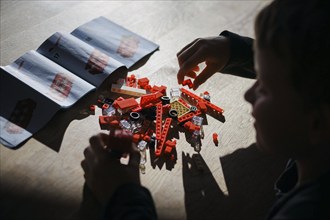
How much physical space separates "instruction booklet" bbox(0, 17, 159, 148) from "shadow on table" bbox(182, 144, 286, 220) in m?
0.30

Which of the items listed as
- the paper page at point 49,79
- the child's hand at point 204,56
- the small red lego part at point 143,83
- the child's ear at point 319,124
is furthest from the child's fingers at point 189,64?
the child's ear at point 319,124

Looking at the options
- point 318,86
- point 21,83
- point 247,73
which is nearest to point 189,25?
point 247,73

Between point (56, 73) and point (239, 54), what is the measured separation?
0.45 metres

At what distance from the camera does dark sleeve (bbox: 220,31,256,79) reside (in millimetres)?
829

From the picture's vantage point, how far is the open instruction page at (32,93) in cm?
70

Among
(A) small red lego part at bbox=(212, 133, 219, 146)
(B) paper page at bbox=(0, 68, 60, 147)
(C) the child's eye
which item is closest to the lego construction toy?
(A) small red lego part at bbox=(212, 133, 219, 146)

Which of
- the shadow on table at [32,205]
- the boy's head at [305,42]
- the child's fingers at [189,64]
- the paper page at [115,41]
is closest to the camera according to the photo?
the boy's head at [305,42]

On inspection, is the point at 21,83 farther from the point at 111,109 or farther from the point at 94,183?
the point at 94,183

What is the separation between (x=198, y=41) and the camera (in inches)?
32.0

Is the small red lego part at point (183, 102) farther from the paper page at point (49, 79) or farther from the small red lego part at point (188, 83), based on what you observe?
the paper page at point (49, 79)

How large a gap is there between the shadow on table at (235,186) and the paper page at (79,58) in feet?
0.99

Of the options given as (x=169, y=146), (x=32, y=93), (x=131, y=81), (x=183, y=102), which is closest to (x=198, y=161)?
(x=169, y=146)

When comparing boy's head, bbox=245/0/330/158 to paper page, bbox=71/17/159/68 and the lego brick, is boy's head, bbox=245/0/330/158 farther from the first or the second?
paper page, bbox=71/17/159/68

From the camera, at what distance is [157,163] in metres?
0.69
